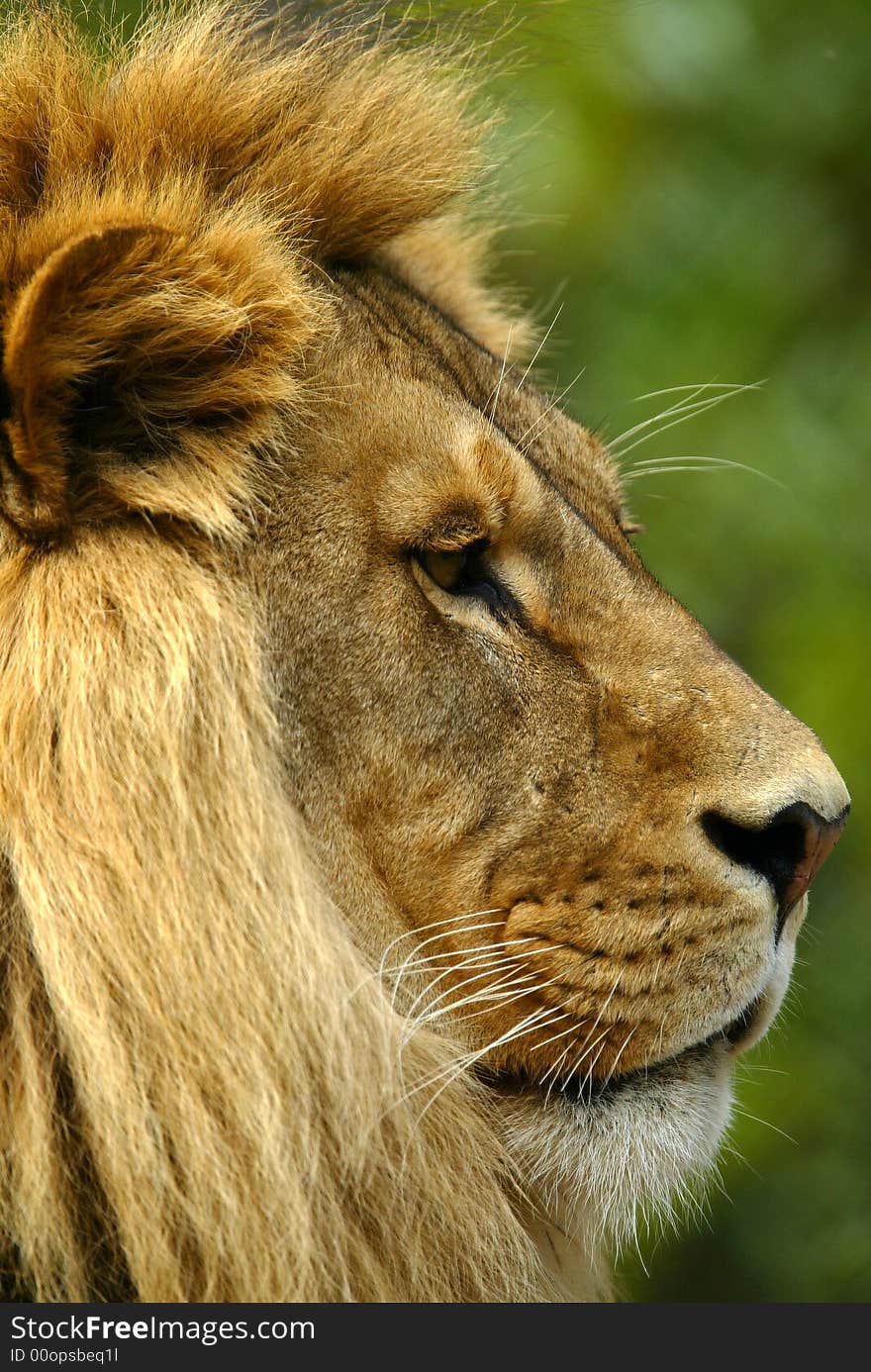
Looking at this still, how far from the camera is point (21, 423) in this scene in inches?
68.4

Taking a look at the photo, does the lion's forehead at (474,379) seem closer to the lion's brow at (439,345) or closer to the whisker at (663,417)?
the lion's brow at (439,345)

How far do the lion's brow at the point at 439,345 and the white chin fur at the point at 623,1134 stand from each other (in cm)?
71

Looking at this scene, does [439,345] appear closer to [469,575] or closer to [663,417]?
[469,575]

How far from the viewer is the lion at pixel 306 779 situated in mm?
1714

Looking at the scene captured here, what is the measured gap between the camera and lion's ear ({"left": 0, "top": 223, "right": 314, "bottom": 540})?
1.74m

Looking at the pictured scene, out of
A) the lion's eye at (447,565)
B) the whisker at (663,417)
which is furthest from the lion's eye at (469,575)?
the whisker at (663,417)

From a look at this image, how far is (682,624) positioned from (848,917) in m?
2.15

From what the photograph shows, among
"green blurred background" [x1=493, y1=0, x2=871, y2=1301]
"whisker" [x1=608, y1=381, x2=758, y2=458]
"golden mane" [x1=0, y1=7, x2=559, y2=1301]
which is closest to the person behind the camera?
"golden mane" [x1=0, y1=7, x2=559, y2=1301]

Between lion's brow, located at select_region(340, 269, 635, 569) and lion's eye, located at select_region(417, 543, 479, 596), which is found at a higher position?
lion's brow, located at select_region(340, 269, 635, 569)

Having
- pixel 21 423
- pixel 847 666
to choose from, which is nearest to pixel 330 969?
pixel 21 423

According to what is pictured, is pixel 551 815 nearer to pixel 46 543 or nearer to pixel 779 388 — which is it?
pixel 46 543

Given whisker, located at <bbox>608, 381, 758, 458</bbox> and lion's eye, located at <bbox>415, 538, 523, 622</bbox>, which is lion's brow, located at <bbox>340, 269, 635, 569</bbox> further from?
whisker, located at <bbox>608, 381, 758, 458</bbox>

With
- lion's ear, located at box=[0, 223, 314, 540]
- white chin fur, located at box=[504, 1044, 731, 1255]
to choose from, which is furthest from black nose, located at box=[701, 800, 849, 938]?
lion's ear, located at box=[0, 223, 314, 540]

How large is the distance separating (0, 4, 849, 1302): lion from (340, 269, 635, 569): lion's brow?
13 mm
